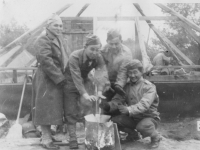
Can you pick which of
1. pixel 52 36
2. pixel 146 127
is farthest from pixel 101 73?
pixel 146 127

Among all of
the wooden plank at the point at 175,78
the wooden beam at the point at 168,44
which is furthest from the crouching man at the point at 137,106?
the wooden beam at the point at 168,44

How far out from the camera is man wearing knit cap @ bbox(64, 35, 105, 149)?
3.02 metres

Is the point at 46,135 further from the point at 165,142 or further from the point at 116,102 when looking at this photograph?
the point at 165,142

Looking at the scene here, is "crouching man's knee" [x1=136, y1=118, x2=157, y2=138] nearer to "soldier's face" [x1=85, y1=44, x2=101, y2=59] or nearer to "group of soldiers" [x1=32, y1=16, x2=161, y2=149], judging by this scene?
"group of soldiers" [x1=32, y1=16, x2=161, y2=149]

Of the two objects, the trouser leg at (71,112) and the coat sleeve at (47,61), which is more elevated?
the coat sleeve at (47,61)

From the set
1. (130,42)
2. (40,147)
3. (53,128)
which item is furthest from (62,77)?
(130,42)

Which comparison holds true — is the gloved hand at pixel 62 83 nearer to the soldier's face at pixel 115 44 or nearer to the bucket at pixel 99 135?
the bucket at pixel 99 135

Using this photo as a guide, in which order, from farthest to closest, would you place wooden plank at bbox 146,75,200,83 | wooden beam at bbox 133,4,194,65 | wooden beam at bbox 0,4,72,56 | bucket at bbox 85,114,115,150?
1. wooden beam at bbox 133,4,194,65
2. wooden beam at bbox 0,4,72,56
3. wooden plank at bbox 146,75,200,83
4. bucket at bbox 85,114,115,150

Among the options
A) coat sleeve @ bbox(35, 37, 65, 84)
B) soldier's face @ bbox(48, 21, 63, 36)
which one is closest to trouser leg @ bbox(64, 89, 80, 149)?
coat sleeve @ bbox(35, 37, 65, 84)

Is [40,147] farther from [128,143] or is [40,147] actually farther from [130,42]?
[130,42]

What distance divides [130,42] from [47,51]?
4375mm

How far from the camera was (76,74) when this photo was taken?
121 inches

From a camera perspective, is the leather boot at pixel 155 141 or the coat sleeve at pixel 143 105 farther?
the leather boot at pixel 155 141

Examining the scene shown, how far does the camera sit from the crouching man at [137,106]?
10.0 feet
